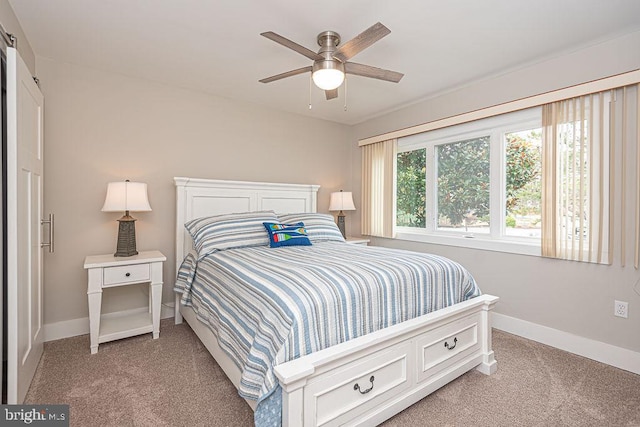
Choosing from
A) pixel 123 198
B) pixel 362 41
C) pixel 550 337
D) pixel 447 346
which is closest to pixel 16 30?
pixel 123 198

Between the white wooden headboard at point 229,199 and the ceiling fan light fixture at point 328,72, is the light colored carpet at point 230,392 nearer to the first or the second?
the white wooden headboard at point 229,199

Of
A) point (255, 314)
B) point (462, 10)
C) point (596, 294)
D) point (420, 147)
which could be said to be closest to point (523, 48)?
point (462, 10)

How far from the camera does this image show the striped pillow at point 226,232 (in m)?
2.69

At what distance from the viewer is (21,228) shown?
1.72m

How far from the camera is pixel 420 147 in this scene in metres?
3.81

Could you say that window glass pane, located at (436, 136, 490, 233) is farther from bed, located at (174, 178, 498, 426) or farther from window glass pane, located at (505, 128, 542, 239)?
bed, located at (174, 178, 498, 426)

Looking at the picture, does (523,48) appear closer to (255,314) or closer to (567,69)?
(567,69)

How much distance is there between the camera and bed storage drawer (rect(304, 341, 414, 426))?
1.39 meters

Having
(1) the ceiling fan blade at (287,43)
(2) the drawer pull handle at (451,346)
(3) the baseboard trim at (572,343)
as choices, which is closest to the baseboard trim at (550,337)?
(3) the baseboard trim at (572,343)

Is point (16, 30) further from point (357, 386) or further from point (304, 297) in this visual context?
point (357, 386)

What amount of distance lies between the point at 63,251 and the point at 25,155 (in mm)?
1270

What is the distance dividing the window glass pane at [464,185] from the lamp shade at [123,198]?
310 cm

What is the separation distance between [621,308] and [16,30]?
470 centimetres

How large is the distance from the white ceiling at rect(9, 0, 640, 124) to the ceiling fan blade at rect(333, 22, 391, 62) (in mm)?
271
